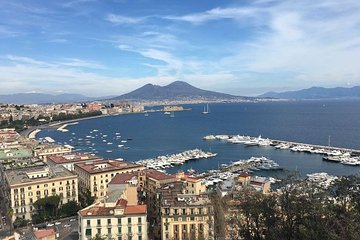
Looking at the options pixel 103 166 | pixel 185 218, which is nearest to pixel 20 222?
pixel 103 166

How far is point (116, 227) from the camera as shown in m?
19.5

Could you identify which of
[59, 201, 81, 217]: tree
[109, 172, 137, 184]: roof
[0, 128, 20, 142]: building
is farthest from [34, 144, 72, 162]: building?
[109, 172, 137, 184]: roof

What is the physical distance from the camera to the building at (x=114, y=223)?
19406 mm

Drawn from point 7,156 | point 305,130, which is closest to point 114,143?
point 7,156

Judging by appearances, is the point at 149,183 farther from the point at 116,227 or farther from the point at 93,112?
the point at 93,112

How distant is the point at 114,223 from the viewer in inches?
766

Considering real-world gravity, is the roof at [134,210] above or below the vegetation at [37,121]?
above

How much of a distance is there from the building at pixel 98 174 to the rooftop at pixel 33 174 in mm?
1643

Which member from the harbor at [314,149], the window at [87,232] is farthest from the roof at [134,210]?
the harbor at [314,149]

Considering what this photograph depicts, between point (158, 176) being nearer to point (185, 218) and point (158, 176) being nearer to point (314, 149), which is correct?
point (185, 218)

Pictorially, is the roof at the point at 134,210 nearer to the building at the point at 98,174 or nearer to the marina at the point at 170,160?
the building at the point at 98,174

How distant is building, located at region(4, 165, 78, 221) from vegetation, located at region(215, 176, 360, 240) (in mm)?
14980

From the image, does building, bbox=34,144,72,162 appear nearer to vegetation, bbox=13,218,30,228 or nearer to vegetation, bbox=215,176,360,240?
vegetation, bbox=13,218,30,228

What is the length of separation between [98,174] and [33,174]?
4985mm
